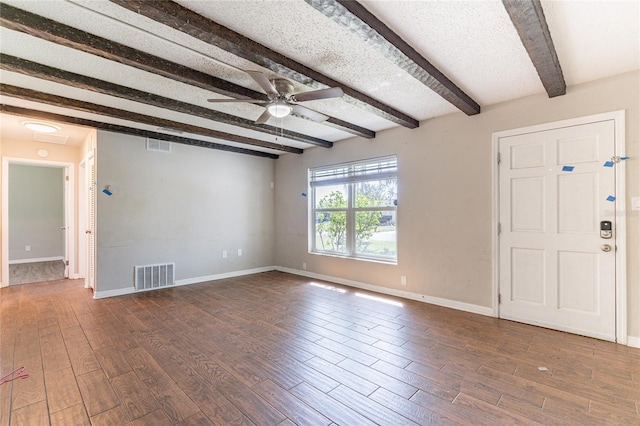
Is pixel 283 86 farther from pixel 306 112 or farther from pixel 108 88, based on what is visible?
pixel 108 88

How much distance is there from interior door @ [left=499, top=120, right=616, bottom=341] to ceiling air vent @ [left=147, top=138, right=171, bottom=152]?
5.02m

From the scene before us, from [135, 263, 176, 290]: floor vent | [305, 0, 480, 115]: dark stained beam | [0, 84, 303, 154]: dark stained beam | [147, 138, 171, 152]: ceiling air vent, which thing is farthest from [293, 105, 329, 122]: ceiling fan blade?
[135, 263, 176, 290]: floor vent

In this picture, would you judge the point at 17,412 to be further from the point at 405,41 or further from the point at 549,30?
the point at 549,30

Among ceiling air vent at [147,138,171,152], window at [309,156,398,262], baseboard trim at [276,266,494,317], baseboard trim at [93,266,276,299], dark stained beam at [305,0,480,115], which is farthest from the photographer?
ceiling air vent at [147,138,171,152]

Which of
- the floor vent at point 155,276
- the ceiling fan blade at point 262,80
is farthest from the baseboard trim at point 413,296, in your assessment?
the ceiling fan blade at point 262,80

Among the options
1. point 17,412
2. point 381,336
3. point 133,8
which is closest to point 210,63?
point 133,8

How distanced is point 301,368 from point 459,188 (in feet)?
9.57

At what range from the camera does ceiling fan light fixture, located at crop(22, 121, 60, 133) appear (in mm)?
3953

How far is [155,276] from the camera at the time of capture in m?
4.81

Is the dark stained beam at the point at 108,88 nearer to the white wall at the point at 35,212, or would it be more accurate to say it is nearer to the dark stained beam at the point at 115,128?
the dark stained beam at the point at 115,128

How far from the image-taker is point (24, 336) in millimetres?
2971

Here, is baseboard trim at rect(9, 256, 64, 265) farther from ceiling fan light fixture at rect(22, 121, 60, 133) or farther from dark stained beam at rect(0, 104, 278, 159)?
dark stained beam at rect(0, 104, 278, 159)

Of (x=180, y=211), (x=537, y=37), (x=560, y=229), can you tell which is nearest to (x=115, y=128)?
(x=180, y=211)

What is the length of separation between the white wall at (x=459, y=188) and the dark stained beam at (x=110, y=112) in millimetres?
2258
